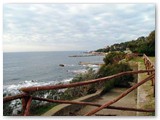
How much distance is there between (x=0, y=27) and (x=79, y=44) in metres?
0.81

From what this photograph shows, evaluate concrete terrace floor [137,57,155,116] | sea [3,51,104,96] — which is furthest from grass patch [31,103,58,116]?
concrete terrace floor [137,57,155,116]

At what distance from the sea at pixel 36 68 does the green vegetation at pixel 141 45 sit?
0.20 meters

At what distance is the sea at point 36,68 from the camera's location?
268 cm

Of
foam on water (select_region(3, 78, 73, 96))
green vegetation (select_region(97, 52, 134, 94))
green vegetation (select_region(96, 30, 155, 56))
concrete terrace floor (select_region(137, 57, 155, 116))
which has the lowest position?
concrete terrace floor (select_region(137, 57, 155, 116))

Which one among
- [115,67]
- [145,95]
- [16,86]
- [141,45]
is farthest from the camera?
[115,67]

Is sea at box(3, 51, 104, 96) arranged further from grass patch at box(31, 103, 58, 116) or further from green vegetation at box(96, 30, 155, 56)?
grass patch at box(31, 103, 58, 116)

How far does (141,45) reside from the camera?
2.86 meters

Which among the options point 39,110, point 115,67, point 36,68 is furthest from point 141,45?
point 39,110

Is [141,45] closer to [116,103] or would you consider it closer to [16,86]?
[116,103]

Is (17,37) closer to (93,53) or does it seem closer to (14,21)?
(14,21)

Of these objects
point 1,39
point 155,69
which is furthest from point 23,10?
point 155,69

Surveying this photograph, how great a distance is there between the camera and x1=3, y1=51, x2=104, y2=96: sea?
2.68m

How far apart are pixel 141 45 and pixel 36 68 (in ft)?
3.51

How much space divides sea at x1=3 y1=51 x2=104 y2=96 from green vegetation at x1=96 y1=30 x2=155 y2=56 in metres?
0.20
